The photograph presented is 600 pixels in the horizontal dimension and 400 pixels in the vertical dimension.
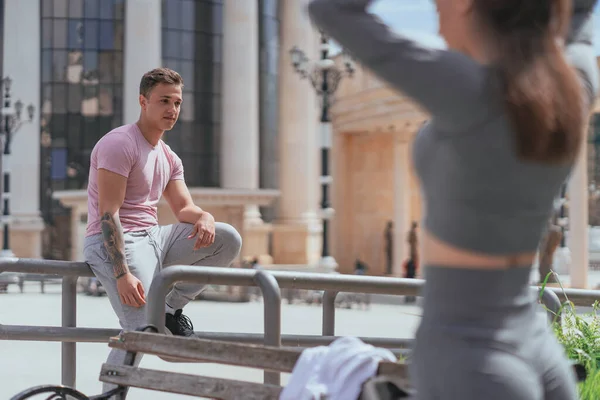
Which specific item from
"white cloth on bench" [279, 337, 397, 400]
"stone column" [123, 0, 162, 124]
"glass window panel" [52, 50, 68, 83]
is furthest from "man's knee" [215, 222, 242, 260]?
"glass window panel" [52, 50, 68, 83]

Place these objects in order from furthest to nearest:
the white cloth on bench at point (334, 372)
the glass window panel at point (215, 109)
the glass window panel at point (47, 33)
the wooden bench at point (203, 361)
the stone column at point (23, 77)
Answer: the glass window panel at point (215, 109) → the glass window panel at point (47, 33) → the stone column at point (23, 77) → the wooden bench at point (203, 361) → the white cloth on bench at point (334, 372)

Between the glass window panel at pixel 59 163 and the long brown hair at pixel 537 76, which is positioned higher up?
the glass window panel at pixel 59 163

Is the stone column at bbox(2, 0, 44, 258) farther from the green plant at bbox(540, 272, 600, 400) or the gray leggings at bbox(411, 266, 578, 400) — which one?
the gray leggings at bbox(411, 266, 578, 400)

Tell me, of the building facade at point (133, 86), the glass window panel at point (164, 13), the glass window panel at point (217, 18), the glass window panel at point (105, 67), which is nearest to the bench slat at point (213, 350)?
the building facade at point (133, 86)

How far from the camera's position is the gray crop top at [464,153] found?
5.98 ft

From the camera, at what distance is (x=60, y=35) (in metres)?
48.8

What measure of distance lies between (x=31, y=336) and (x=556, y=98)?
345 centimetres

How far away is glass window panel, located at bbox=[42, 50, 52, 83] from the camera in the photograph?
4900cm

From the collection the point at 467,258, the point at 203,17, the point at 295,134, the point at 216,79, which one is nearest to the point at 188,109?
the point at 216,79

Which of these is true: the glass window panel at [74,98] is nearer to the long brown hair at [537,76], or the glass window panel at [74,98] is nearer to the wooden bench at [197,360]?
the wooden bench at [197,360]

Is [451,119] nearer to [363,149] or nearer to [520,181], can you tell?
[520,181]

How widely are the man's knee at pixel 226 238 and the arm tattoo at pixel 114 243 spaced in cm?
50

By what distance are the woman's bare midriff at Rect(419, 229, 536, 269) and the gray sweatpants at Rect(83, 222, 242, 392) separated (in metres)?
2.55

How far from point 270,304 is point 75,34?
4702 centimetres
